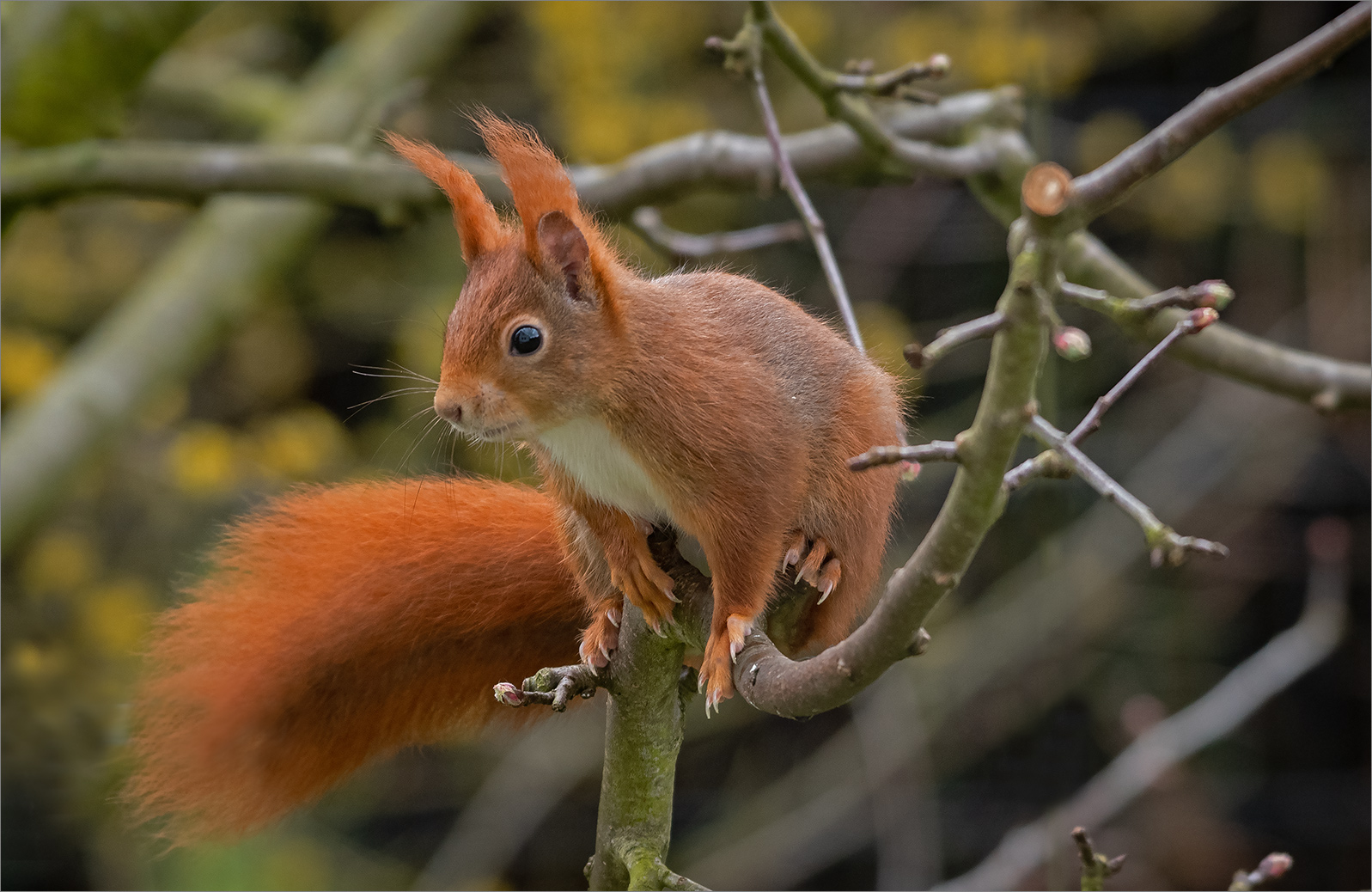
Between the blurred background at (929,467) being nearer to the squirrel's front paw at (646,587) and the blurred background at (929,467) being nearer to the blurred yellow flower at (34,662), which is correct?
the blurred yellow flower at (34,662)

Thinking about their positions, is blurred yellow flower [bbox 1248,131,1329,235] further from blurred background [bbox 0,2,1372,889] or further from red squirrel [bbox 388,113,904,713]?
red squirrel [bbox 388,113,904,713]

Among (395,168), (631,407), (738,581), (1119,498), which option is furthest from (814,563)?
(395,168)

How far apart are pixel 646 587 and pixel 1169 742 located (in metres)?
1.50

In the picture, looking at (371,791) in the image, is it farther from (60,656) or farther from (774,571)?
(774,571)

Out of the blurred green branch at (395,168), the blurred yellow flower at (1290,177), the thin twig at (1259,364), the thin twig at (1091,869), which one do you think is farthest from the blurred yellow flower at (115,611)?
the blurred yellow flower at (1290,177)

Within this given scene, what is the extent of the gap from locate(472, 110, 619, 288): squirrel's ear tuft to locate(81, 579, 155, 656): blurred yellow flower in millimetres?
2049

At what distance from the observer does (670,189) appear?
2.04m

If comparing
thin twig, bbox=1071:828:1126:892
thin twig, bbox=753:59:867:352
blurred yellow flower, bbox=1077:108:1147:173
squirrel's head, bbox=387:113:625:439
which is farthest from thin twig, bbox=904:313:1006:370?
blurred yellow flower, bbox=1077:108:1147:173

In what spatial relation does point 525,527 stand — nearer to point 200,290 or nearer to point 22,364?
point 200,290

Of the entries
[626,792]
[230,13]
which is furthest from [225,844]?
[230,13]

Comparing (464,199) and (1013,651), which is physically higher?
(1013,651)

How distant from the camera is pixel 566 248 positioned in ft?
4.04

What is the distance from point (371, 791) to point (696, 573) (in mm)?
2277

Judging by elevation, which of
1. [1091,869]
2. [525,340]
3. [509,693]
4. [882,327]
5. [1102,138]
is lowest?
[1091,869]
